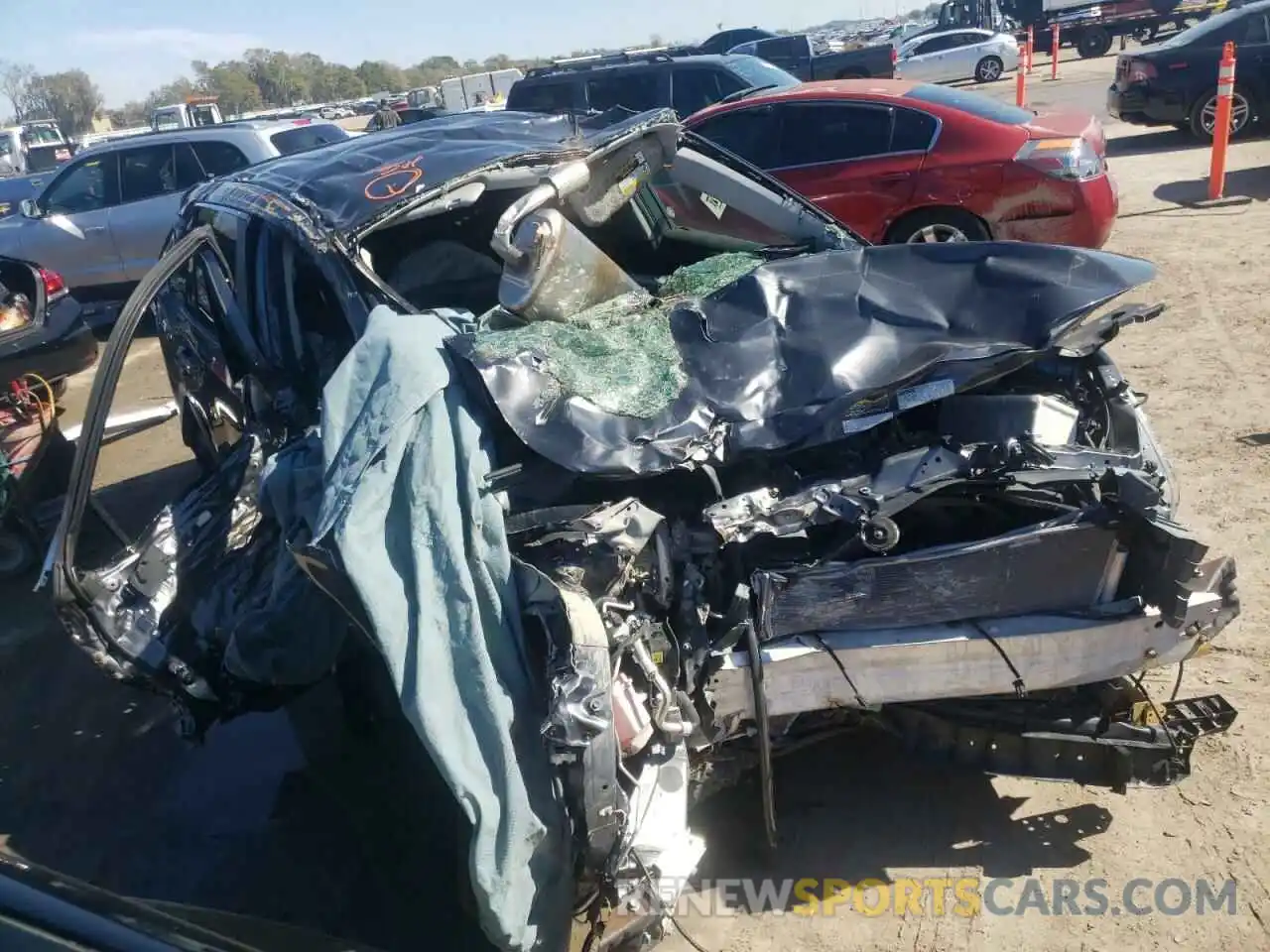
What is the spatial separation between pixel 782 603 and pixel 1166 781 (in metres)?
1.20

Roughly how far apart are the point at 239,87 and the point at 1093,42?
44968 mm

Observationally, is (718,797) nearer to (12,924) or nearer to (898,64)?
(12,924)

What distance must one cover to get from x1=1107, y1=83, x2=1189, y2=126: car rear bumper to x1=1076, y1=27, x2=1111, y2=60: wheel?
1647 cm

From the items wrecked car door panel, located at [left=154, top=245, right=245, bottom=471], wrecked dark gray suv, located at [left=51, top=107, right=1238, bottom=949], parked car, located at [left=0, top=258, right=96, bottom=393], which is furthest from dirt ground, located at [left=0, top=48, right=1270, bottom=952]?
parked car, located at [left=0, top=258, right=96, bottom=393]

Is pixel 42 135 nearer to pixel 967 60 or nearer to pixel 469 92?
pixel 469 92

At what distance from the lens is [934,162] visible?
6809 mm

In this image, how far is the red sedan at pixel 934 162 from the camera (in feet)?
21.8

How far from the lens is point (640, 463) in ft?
8.54

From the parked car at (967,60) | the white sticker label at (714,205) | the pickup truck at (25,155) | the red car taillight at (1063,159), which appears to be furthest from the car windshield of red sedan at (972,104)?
the pickup truck at (25,155)

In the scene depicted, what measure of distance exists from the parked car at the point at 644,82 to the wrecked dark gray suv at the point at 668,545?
7081 mm

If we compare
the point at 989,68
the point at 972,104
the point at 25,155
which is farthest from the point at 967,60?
the point at 25,155

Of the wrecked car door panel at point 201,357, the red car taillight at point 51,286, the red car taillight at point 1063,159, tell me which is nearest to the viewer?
the wrecked car door panel at point 201,357

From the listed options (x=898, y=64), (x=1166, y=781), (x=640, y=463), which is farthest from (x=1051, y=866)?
(x=898, y=64)

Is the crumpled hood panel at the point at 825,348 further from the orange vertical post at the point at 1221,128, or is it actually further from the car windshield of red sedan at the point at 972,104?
the orange vertical post at the point at 1221,128
